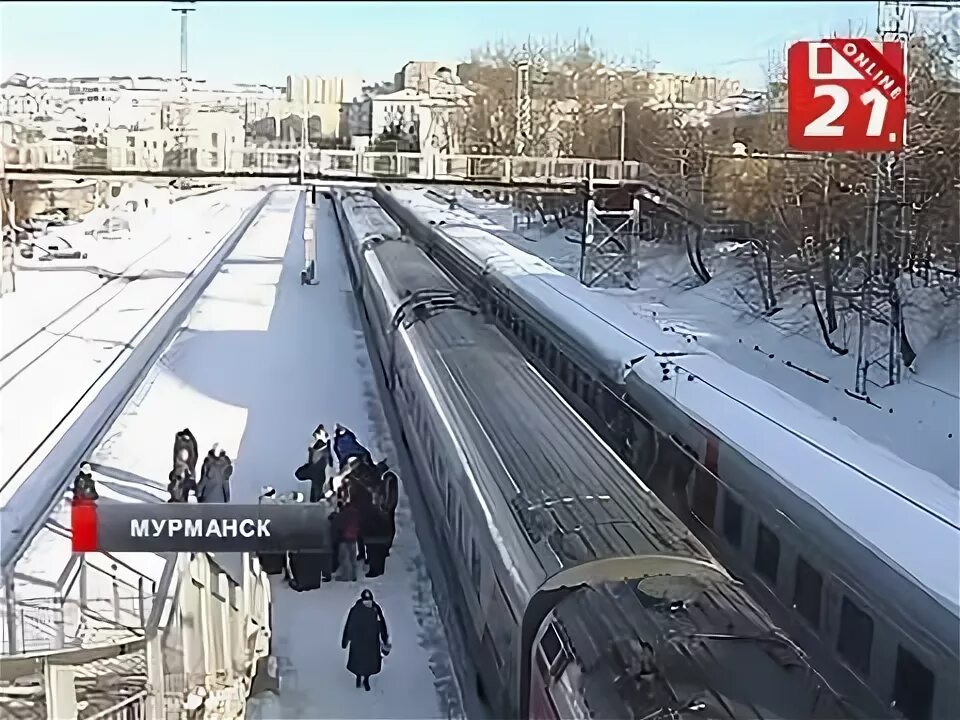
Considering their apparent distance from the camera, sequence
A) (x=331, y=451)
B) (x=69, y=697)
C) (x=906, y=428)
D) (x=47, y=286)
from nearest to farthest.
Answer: (x=69, y=697) < (x=331, y=451) < (x=906, y=428) < (x=47, y=286)

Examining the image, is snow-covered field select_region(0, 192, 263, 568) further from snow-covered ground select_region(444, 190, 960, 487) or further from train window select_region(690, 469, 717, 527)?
snow-covered ground select_region(444, 190, 960, 487)

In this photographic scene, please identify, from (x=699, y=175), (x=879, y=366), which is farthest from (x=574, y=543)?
(x=699, y=175)

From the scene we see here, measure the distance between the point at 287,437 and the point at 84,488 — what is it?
1984 millimetres

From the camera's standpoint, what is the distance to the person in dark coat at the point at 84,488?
16.9 feet

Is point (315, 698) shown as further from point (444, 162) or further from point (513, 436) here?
point (444, 162)

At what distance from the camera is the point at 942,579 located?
124 inches

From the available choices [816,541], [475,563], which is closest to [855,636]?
[816,541]

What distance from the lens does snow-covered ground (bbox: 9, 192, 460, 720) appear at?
164 inches

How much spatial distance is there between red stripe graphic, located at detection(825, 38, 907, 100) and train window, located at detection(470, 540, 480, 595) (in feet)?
13.0

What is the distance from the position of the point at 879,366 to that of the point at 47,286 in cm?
1046

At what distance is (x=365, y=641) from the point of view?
4.20m

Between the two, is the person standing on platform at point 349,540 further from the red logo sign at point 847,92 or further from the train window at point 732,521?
the red logo sign at point 847,92
